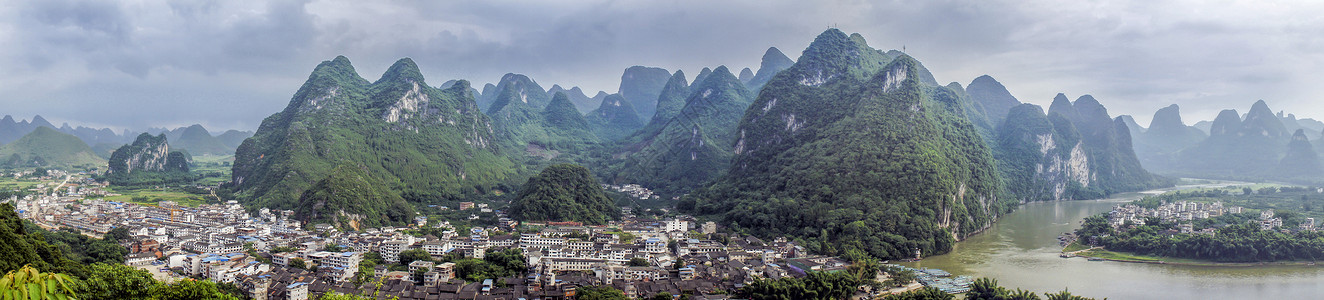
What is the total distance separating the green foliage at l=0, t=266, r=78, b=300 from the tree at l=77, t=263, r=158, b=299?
13.5 meters

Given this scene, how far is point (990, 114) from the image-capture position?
94.8 metres

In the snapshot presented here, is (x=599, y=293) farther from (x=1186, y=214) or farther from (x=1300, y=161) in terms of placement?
(x=1300, y=161)

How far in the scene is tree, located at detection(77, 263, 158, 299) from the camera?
16484 mm

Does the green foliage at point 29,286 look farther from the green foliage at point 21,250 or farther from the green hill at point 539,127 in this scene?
the green hill at point 539,127

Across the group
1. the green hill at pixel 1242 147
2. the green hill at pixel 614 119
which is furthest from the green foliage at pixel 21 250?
the green hill at pixel 1242 147

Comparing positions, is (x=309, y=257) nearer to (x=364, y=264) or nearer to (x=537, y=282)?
(x=364, y=264)

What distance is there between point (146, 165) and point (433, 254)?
1821 inches

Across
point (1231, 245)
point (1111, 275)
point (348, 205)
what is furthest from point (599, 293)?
point (1231, 245)

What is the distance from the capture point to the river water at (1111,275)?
24.0 meters

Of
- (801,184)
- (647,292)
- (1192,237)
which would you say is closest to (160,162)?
(801,184)

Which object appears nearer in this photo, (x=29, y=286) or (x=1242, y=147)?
(x=29, y=286)

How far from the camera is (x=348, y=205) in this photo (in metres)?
34.5

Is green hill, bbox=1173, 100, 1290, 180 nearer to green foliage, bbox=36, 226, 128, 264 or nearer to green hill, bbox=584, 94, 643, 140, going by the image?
green hill, bbox=584, 94, 643, 140

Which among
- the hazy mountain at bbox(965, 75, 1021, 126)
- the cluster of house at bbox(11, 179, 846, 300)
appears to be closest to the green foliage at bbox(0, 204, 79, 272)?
the cluster of house at bbox(11, 179, 846, 300)
